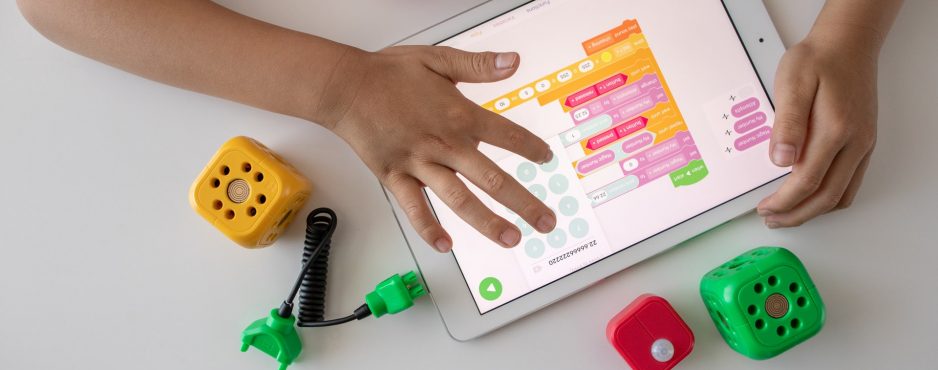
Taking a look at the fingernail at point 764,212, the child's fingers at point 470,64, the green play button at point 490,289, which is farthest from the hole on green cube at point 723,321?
the child's fingers at point 470,64

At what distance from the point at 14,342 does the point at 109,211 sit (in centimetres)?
18

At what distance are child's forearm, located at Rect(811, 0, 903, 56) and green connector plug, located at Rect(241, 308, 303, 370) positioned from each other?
0.64 meters

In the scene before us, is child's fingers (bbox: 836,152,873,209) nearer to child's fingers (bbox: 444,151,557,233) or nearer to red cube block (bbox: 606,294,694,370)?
red cube block (bbox: 606,294,694,370)

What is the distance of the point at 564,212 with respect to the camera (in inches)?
29.5

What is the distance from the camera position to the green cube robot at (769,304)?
0.72m

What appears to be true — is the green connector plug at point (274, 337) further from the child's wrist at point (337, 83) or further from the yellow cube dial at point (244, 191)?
the child's wrist at point (337, 83)

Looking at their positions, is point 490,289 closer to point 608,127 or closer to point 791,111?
point 608,127

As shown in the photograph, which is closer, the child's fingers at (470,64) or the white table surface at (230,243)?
the child's fingers at (470,64)

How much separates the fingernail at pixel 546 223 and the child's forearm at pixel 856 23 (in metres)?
0.35

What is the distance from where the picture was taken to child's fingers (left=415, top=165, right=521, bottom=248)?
67 centimetres

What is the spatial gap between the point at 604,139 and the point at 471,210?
17 centimetres

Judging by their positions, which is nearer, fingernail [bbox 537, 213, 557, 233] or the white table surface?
fingernail [bbox 537, 213, 557, 233]

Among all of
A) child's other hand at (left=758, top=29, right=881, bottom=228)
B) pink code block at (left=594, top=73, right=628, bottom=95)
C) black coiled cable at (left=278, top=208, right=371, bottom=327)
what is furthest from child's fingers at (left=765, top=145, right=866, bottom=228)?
black coiled cable at (left=278, top=208, right=371, bottom=327)

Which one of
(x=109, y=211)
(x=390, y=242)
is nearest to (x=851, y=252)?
(x=390, y=242)
